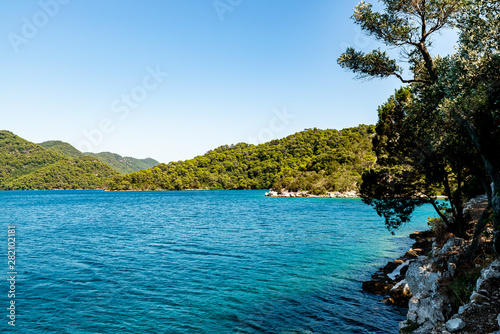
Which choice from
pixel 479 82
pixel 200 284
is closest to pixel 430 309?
pixel 479 82

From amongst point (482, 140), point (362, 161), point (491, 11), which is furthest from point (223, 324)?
point (362, 161)

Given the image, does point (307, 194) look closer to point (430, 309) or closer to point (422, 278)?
point (422, 278)

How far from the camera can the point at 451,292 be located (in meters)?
12.4

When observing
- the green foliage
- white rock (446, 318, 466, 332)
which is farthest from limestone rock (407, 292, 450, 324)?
white rock (446, 318, 466, 332)

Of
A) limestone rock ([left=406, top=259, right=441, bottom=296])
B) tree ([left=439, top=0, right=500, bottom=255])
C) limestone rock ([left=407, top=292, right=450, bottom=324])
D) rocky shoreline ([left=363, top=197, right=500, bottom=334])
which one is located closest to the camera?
rocky shoreline ([left=363, top=197, right=500, bottom=334])

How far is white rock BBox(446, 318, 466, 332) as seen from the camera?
9.27 metres

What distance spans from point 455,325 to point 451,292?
363 centimetres

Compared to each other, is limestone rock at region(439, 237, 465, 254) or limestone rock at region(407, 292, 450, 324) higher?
limestone rock at region(439, 237, 465, 254)

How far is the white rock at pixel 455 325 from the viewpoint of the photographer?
927cm

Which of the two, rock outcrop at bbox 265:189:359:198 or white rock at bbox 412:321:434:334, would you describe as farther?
rock outcrop at bbox 265:189:359:198

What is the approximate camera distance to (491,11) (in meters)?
10.8

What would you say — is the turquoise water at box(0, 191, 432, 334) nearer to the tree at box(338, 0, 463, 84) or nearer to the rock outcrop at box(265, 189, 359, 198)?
the tree at box(338, 0, 463, 84)

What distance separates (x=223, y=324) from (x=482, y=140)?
1410 centimetres

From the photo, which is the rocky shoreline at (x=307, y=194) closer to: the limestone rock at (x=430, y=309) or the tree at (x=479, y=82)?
the limestone rock at (x=430, y=309)
